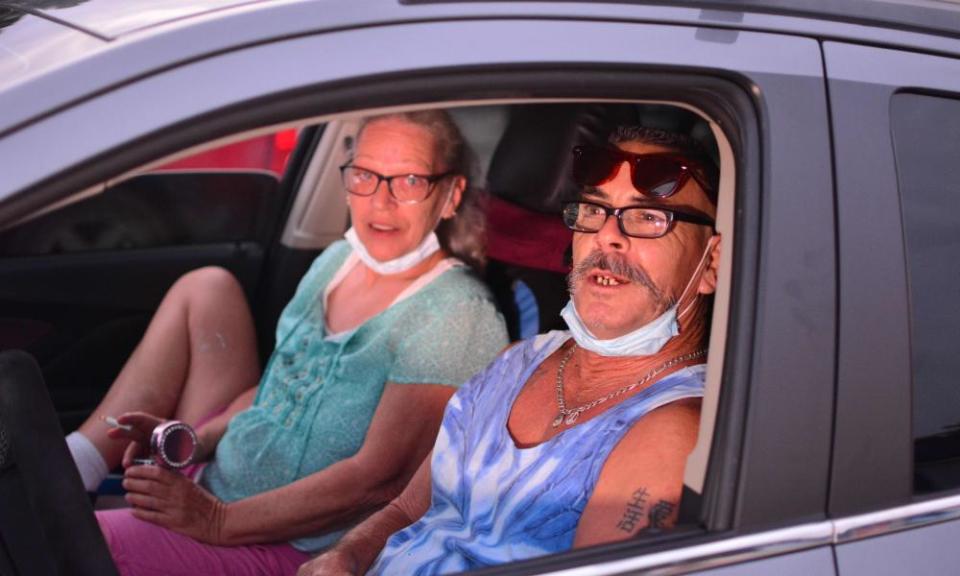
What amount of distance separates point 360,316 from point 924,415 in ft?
5.59

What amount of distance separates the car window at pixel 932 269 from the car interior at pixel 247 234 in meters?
0.50

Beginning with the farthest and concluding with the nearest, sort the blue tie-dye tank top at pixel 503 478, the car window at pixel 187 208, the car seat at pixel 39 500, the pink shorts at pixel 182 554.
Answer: the car window at pixel 187 208
the pink shorts at pixel 182 554
the blue tie-dye tank top at pixel 503 478
the car seat at pixel 39 500

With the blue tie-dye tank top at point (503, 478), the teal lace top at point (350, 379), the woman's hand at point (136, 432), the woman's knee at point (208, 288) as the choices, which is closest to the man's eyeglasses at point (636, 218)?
the blue tie-dye tank top at point (503, 478)

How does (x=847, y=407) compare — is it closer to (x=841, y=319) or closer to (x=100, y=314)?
(x=841, y=319)

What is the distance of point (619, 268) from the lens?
2.28 m

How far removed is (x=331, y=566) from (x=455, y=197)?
111 cm

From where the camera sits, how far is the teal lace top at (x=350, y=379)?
2.76 metres

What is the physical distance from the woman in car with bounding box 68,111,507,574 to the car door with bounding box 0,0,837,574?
1.24 m

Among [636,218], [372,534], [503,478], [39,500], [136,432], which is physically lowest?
[39,500]

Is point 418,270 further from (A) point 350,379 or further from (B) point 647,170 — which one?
(B) point 647,170

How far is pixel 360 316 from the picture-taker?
3.08 meters

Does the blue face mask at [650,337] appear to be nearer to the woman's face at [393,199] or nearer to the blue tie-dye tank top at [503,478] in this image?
the blue tie-dye tank top at [503,478]

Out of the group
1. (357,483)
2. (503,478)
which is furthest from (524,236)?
(503,478)

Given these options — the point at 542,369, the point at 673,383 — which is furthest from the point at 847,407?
the point at 542,369
